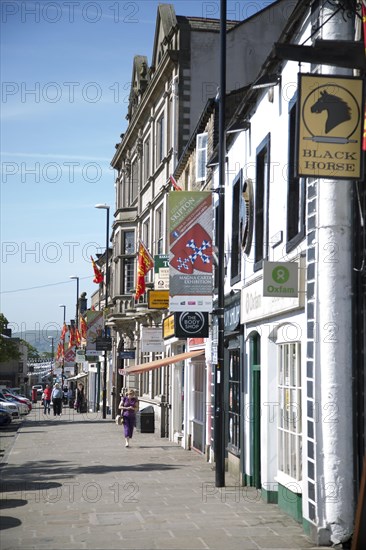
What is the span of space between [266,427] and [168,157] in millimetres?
18887

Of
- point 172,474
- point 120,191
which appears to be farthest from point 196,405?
point 120,191

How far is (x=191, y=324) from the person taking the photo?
2016 centimetres

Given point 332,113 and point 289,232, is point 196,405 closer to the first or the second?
point 289,232

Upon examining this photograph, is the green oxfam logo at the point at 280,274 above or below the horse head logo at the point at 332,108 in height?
below

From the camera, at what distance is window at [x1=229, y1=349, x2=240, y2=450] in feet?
55.3

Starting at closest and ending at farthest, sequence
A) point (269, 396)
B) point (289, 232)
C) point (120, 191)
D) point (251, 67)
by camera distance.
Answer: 1. point (289, 232)
2. point (269, 396)
3. point (251, 67)
4. point (120, 191)

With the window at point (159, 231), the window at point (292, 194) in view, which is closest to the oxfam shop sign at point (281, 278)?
the window at point (292, 194)

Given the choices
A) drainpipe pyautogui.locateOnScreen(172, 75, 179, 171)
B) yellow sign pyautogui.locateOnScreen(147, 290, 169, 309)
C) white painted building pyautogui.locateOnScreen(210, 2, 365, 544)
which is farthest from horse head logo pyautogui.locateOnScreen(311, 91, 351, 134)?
drainpipe pyautogui.locateOnScreen(172, 75, 179, 171)

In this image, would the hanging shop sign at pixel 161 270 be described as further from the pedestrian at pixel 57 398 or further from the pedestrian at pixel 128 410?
the pedestrian at pixel 57 398

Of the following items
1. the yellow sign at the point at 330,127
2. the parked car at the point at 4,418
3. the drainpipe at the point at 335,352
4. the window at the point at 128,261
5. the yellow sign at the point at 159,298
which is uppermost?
the window at the point at 128,261

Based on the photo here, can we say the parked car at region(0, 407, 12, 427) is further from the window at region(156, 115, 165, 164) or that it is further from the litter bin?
the window at region(156, 115, 165, 164)

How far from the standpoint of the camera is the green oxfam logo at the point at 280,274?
11.5m

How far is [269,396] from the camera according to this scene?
13859 mm

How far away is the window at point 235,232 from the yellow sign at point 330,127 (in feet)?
23.5
